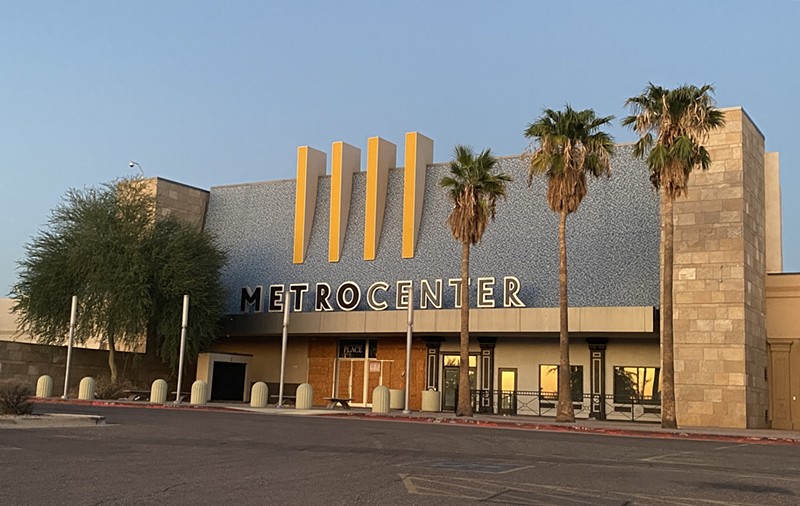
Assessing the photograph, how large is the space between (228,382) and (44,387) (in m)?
9.05

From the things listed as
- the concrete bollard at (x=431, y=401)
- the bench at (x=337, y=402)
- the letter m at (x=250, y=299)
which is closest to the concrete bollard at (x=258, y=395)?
the bench at (x=337, y=402)

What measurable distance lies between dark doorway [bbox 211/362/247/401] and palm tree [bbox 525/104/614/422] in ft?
64.1

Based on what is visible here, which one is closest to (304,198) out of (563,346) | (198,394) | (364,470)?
(198,394)

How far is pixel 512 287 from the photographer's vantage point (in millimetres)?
39812

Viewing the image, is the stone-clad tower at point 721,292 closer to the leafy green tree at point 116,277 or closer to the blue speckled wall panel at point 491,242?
the blue speckled wall panel at point 491,242

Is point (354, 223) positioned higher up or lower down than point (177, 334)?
higher up

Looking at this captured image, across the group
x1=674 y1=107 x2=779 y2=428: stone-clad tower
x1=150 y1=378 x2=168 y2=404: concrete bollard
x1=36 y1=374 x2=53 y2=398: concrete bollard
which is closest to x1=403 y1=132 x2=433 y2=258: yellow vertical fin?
x1=150 y1=378 x2=168 y2=404: concrete bollard

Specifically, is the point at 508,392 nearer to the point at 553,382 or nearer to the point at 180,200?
the point at 553,382

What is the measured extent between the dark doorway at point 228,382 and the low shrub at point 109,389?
170 inches

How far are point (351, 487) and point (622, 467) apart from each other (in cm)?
547

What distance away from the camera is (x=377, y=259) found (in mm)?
43781

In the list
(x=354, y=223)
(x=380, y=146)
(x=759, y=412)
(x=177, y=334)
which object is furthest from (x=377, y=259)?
(x=759, y=412)

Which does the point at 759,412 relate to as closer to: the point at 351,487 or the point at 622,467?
the point at 622,467

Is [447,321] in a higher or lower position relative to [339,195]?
lower
